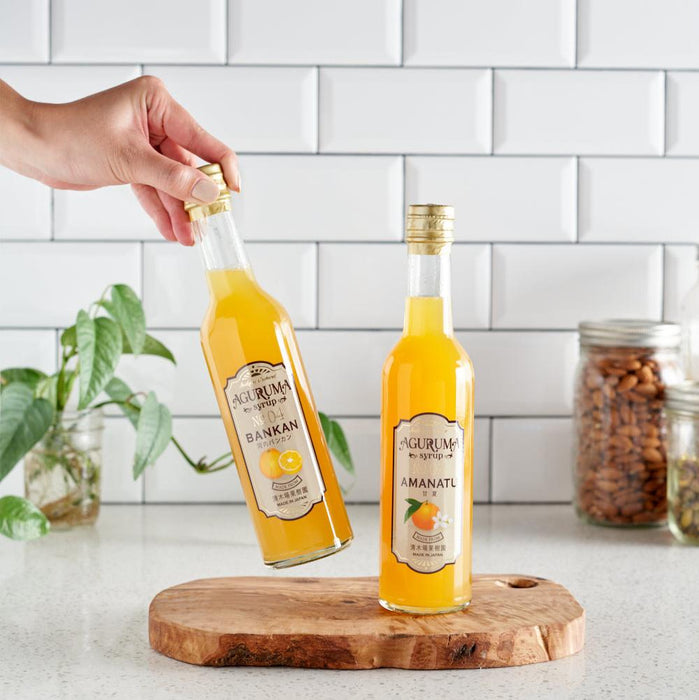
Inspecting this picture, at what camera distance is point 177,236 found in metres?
0.93

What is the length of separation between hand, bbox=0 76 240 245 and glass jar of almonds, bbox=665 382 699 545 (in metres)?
0.55

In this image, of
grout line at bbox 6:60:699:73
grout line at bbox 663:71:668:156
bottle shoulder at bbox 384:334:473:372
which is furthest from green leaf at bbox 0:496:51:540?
grout line at bbox 663:71:668:156

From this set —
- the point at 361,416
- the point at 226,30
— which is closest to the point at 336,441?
the point at 361,416

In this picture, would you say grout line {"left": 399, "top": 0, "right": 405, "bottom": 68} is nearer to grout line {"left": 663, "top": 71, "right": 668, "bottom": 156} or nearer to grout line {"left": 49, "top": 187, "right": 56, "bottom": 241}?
grout line {"left": 663, "top": 71, "right": 668, "bottom": 156}

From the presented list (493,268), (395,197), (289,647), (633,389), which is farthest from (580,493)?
(289,647)

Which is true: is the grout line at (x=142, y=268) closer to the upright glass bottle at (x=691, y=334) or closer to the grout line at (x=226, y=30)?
the grout line at (x=226, y=30)

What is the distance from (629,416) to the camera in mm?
1117

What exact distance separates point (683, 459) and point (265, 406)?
56 centimetres

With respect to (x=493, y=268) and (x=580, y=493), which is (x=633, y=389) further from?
(x=493, y=268)

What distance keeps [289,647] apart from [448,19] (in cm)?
85

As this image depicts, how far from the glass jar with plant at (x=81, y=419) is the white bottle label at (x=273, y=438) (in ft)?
1.17

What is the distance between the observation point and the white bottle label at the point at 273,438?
2.36ft

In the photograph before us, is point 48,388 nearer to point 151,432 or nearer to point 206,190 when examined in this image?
point 151,432

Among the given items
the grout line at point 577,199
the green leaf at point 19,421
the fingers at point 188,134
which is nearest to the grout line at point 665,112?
the grout line at point 577,199
